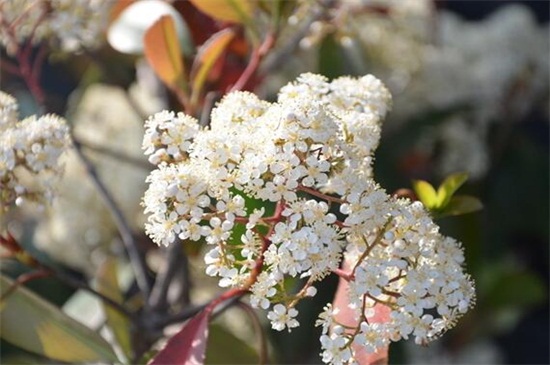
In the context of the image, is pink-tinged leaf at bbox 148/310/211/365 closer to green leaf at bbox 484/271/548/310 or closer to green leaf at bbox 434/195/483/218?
green leaf at bbox 434/195/483/218

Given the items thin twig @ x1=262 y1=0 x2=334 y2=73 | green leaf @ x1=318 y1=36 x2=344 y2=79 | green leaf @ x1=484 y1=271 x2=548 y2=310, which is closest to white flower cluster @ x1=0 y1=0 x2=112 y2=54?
thin twig @ x1=262 y1=0 x2=334 y2=73

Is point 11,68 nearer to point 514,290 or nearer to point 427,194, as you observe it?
point 427,194

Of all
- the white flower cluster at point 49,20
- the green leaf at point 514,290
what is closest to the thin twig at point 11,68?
the white flower cluster at point 49,20

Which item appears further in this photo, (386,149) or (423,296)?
(386,149)

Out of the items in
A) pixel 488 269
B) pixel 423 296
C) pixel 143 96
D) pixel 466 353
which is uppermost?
pixel 423 296

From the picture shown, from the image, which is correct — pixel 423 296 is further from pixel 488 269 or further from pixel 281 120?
pixel 488 269

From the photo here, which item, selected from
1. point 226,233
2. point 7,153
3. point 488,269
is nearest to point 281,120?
point 226,233

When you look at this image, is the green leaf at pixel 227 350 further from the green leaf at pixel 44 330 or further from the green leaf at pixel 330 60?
the green leaf at pixel 330 60
